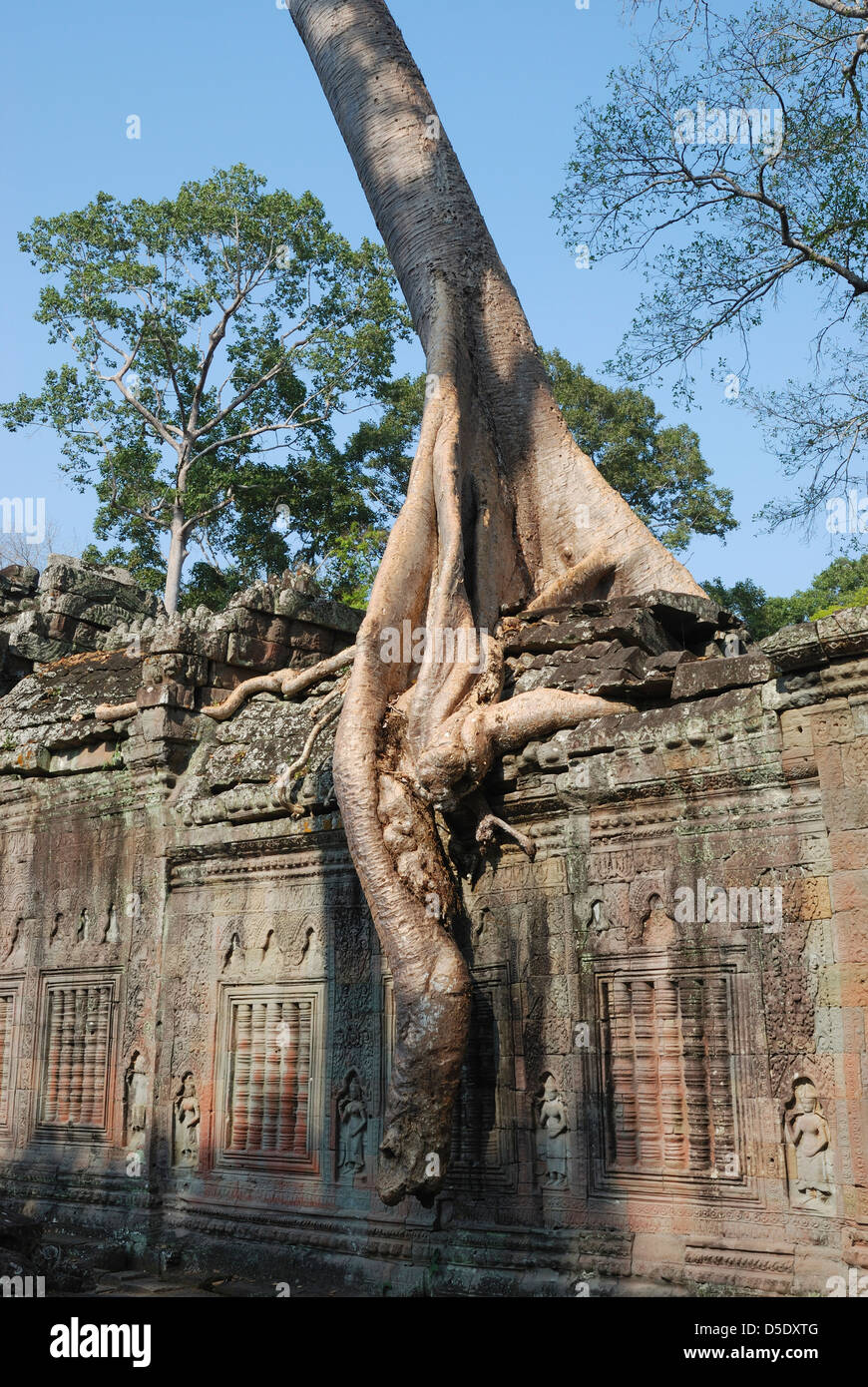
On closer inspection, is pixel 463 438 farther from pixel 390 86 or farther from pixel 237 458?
pixel 237 458

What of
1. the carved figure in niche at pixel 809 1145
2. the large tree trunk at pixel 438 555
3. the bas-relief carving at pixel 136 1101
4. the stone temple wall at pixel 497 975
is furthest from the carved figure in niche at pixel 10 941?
the carved figure in niche at pixel 809 1145

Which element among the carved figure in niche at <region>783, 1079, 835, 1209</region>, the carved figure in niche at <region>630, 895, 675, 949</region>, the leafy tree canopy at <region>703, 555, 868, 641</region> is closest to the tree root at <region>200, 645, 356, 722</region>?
the carved figure in niche at <region>630, 895, 675, 949</region>

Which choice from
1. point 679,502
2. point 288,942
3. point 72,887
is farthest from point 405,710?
point 679,502

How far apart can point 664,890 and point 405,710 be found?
1742 millimetres

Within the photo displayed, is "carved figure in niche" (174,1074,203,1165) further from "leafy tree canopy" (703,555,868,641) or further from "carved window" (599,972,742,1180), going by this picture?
"leafy tree canopy" (703,555,868,641)

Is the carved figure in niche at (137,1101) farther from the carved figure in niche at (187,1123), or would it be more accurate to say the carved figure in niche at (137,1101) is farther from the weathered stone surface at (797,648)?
the weathered stone surface at (797,648)

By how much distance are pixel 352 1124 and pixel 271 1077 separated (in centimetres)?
65

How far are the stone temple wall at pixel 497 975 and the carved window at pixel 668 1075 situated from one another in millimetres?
13

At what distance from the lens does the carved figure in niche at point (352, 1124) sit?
6477mm

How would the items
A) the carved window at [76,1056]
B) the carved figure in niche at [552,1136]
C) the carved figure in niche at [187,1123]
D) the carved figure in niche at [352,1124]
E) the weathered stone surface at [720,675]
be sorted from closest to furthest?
the weathered stone surface at [720,675] → the carved figure in niche at [552,1136] → the carved figure in niche at [352,1124] → the carved figure in niche at [187,1123] → the carved window at [76,1056]

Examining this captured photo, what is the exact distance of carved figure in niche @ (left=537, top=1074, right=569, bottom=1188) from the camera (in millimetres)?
5621

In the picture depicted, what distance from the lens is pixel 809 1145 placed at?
4.81m

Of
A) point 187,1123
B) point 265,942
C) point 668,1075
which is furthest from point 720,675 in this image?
point 187,1123

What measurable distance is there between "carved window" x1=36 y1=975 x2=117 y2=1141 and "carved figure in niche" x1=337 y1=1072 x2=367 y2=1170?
6.17 feet
